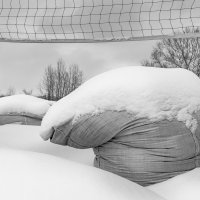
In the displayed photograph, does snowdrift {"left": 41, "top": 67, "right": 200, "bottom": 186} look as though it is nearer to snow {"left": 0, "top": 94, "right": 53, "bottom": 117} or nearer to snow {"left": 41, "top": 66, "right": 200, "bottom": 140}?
snow {"left": 41, "top": 66, "right": 200, "bottom": 140}

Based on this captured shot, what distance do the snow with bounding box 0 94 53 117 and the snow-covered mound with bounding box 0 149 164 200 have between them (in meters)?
2.33

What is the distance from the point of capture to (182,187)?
1.82 meters

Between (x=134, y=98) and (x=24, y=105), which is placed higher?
(x=134, y=98)

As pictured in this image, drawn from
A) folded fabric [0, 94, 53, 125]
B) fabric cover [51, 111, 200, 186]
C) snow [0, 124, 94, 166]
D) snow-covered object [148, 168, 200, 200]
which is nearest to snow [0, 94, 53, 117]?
folded fabric [0, 94, 53, 125]

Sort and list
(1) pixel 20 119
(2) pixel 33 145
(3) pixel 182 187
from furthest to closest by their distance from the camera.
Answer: (1) pixel 20 119 < (2) pixel 33 145 < (3) pixel 182 187

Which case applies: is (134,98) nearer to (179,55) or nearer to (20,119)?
(20,119)

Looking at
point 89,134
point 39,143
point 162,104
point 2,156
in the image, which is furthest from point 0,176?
point 39,143

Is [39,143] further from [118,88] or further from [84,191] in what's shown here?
[84,191]

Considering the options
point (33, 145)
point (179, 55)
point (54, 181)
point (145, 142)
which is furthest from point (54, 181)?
point (179, 55)

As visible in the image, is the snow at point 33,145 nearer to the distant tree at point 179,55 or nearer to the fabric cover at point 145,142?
the fabric cover at point 145,142

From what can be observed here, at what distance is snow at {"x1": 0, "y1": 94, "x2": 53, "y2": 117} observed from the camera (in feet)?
12.5

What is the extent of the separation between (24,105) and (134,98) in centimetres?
207

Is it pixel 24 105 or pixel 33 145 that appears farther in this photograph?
pixel 24 105

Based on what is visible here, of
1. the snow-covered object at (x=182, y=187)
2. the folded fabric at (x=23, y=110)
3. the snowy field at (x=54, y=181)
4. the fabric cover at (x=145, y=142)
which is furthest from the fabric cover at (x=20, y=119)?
the snowy field at (x=54, y=181)
